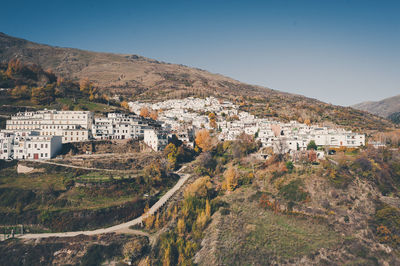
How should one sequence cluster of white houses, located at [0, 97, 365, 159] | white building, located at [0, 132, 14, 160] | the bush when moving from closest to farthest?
the bush
white building, located at [0, 132, 14, 160]
cluster of white houses, located at [0, 97, 365, 159]

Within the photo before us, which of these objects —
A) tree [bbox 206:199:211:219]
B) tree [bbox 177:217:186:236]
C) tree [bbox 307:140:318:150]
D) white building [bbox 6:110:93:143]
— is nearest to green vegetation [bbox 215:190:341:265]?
tree [bbox 206:199:211:219]

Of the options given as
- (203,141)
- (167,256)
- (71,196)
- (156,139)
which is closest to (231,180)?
(156,139)

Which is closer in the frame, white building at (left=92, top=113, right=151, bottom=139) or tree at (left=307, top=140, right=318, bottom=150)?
tree at (left=307, top=140, right=318, bottom=150)

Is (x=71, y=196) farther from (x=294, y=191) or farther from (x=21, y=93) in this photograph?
(x=21, y=93)

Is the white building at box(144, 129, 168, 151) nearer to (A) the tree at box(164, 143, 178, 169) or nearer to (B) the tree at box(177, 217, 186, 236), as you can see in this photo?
(A) the tree at box(164, 143, 178, 169)

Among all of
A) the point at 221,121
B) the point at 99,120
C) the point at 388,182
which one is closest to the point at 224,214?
the point at 388,182

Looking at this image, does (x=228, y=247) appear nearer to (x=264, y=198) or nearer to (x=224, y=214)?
(x=224, y=214)

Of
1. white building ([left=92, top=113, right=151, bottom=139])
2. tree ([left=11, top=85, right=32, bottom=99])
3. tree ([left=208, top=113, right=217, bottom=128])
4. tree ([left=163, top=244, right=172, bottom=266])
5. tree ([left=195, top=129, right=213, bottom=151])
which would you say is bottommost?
tree ([left=163, top=244, right=172, bottom=266])
